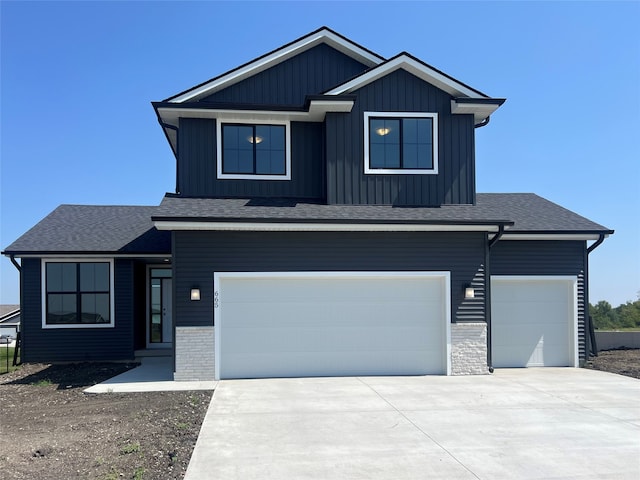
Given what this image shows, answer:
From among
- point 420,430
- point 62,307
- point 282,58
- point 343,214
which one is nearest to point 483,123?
point 343,214

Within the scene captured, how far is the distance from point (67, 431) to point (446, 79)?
981cm

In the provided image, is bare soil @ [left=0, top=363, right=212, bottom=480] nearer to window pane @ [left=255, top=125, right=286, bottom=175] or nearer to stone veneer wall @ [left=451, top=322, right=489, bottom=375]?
stone veneer wall @ [left=451, top=322, right=489, bottom=375]

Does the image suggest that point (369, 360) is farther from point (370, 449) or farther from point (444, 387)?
point (370, 449)

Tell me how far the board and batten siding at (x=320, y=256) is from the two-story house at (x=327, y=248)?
0.09 feet

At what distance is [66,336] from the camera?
43.2ft

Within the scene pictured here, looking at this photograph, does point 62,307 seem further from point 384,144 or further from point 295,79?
point 384,144

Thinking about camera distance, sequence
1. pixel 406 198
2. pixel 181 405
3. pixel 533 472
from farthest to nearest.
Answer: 1. pixel 406 198
2. pixel 181 405
3. pixel 533 472

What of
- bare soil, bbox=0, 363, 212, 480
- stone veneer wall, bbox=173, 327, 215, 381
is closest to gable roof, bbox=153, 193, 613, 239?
stone veneer wall, bbox=173, 327, 215, 381

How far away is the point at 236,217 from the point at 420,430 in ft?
17.1

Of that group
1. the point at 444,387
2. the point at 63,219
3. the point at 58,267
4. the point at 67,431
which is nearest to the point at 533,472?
the point at 444,387

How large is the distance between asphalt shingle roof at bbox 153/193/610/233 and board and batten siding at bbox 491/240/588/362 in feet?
1.47

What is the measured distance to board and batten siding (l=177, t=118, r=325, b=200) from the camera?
38.2ft

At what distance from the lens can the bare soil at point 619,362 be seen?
38.1 feet

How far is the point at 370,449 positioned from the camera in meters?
5.98
